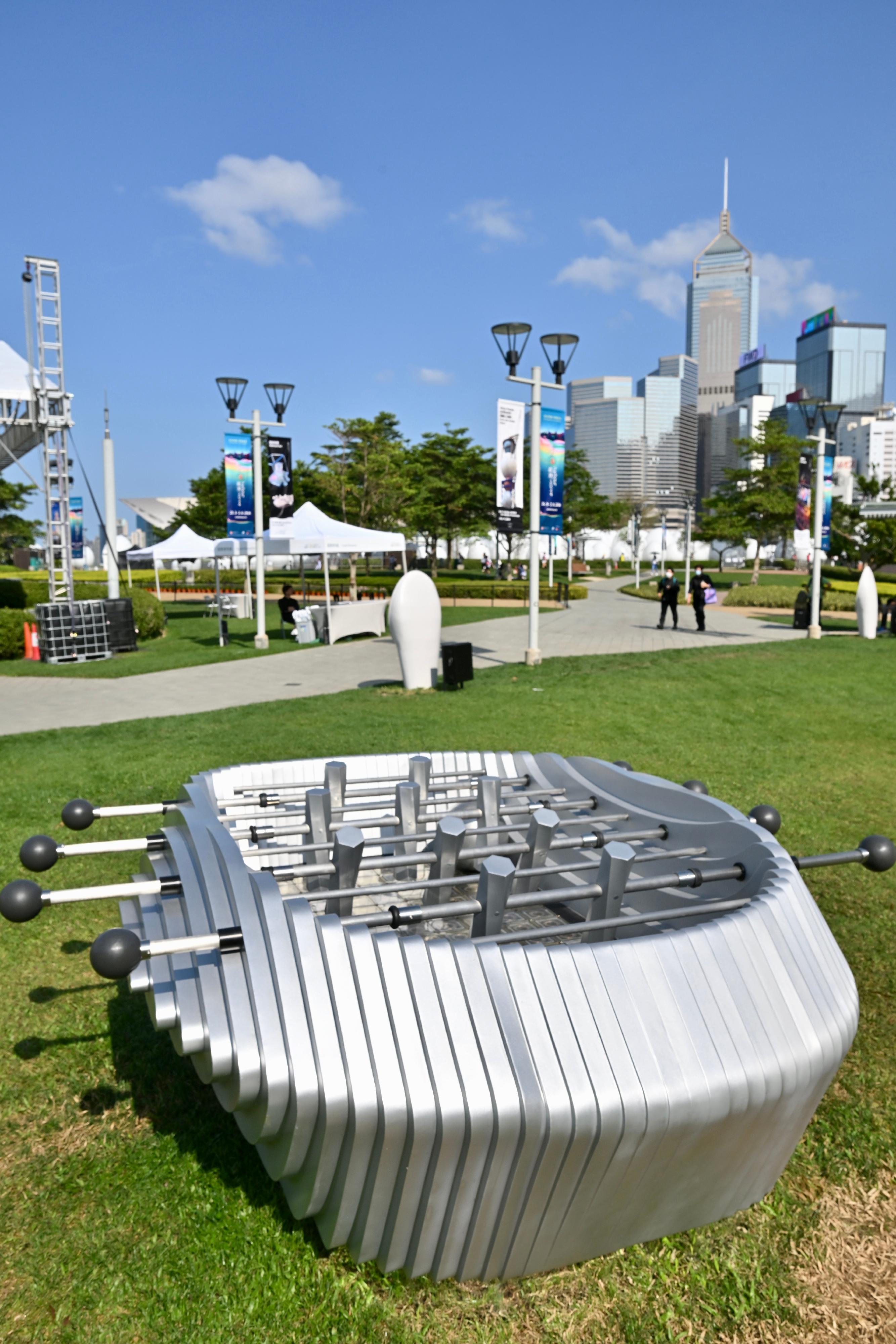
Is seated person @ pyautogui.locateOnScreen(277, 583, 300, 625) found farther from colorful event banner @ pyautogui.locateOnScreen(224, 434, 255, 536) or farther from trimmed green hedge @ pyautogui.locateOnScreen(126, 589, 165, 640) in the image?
trimmed green hedge @ pyautogui.locateOnScreen(126, 589, 165, 640)

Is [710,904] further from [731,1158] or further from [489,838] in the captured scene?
[489,838]

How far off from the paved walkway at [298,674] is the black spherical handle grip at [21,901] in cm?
909

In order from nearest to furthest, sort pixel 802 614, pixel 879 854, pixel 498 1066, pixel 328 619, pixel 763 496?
pixel 498 1066
pixel 879 854
pixel 328 619
pixel 802 614
pixel 763 496

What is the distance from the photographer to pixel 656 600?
36375 millimetres

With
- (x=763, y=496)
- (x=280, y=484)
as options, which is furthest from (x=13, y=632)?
(x=763, y=496)

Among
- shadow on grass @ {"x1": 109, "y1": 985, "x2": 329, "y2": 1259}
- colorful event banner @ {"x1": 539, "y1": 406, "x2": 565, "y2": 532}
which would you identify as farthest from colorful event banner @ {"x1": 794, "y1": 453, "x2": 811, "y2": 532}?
shadow on grass @ {"x1": 109, "y1": 985, "x2": 329, "y2": 1259}

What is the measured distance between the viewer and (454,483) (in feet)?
159

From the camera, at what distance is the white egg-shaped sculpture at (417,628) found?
1267 cm

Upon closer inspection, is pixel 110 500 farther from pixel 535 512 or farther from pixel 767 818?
pixel 767 818

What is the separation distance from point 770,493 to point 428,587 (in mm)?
27369

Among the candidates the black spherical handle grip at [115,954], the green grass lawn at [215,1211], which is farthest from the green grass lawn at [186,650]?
the black spherical handle grip at [115,954]

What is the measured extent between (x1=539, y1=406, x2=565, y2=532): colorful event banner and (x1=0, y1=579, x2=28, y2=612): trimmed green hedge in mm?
16598

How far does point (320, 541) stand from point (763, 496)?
2313 cm

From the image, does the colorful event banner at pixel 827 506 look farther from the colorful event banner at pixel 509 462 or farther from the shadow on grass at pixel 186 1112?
the shadow on grass at pixel 186 1112
